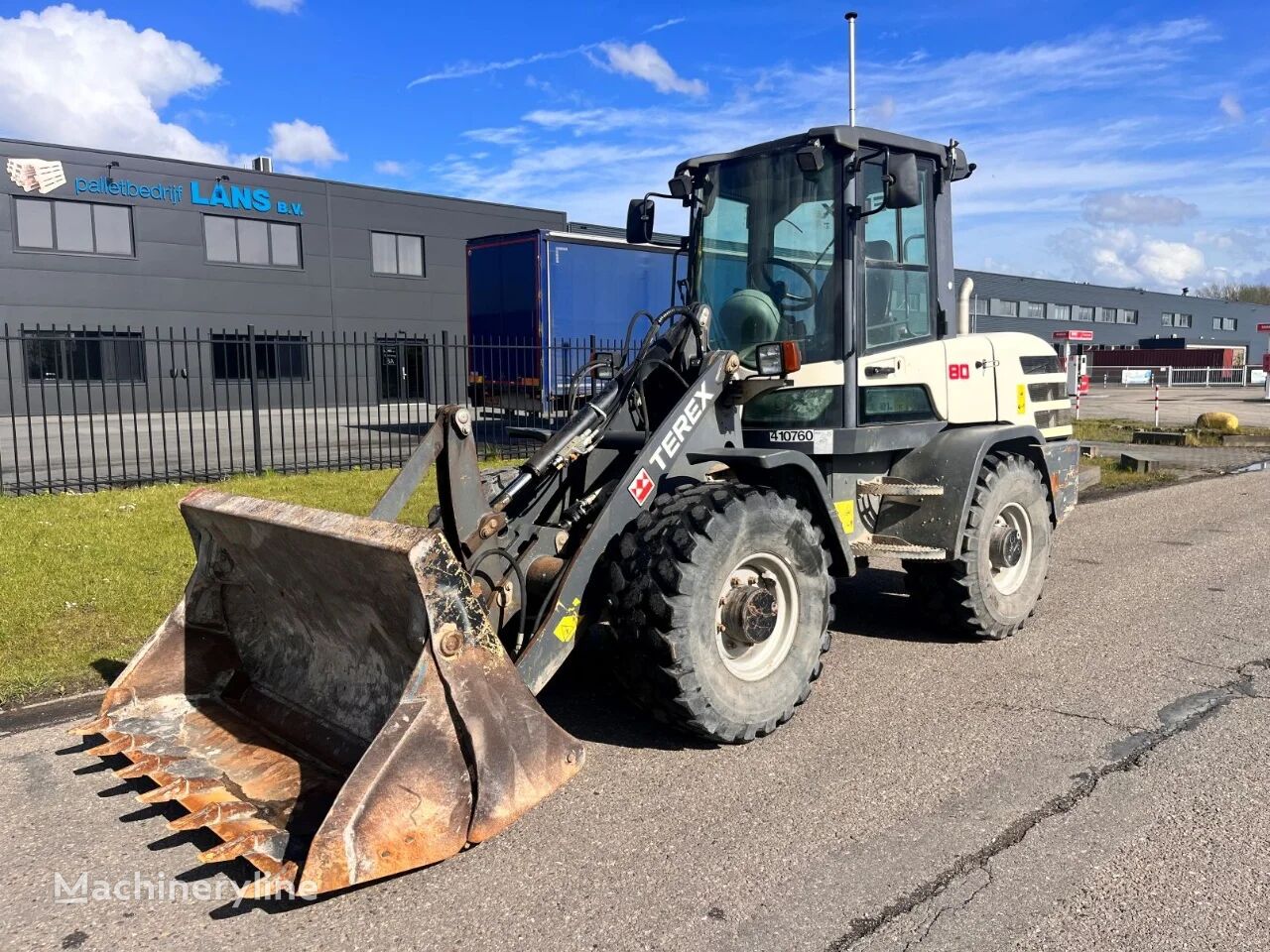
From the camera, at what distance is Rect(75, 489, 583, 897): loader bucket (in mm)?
3020

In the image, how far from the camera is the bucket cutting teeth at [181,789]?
3.40m

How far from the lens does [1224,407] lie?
2923 cm

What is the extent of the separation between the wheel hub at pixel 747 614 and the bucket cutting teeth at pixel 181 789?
2.06 m

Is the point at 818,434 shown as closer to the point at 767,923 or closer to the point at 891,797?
the point at 891,797

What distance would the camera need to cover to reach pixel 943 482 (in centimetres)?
550

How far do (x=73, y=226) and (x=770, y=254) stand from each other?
26.9m

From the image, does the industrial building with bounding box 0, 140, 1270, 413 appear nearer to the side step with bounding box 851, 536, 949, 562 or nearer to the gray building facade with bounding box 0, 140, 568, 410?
the gray building facade with bounding box 0, 140, 568, 410

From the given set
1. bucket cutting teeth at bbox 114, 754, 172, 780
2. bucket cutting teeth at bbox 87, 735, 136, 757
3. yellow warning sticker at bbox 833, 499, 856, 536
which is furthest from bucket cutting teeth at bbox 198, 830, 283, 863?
yellow warning sticker at bbox 833, 499, 856, 536

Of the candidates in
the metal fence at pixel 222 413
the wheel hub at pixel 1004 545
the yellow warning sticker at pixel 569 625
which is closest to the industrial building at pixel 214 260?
the metal fence at pixel 222 413

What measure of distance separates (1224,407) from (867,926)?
1237 inches

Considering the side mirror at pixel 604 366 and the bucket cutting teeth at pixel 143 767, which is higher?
the side mirror at pixel 604 366

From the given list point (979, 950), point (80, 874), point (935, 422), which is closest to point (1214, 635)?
point (935, 422)

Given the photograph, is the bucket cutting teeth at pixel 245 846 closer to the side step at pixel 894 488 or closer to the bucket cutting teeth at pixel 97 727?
the bucket cutting teeth at pixel 97 727

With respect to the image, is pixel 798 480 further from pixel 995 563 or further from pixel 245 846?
pixel 245 846
